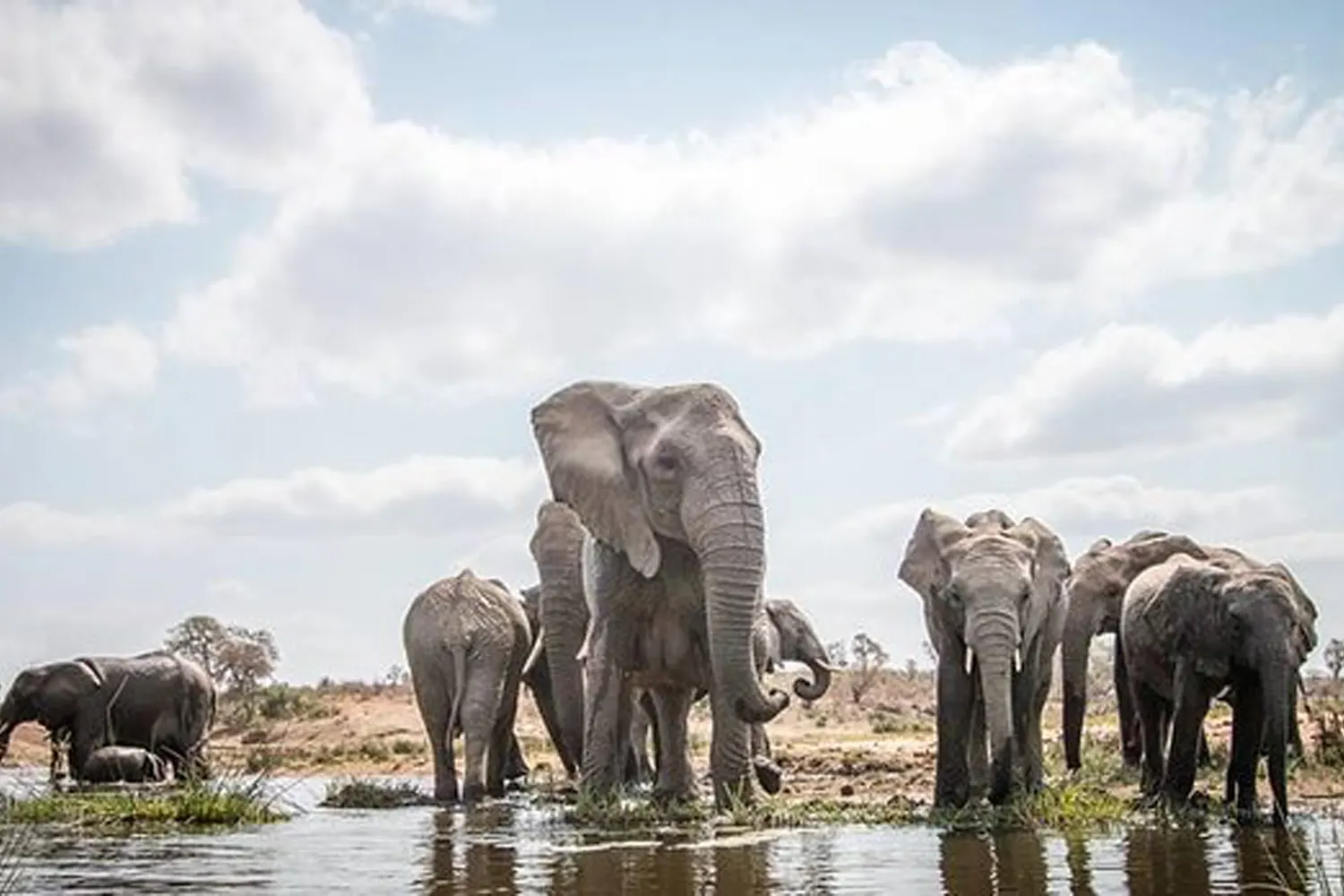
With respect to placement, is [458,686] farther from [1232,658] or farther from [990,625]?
[1232,658]

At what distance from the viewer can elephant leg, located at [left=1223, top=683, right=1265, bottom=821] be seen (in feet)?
45.4

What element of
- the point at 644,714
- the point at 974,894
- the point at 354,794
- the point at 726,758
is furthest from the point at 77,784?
the point at 974,894

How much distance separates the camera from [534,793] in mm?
20375

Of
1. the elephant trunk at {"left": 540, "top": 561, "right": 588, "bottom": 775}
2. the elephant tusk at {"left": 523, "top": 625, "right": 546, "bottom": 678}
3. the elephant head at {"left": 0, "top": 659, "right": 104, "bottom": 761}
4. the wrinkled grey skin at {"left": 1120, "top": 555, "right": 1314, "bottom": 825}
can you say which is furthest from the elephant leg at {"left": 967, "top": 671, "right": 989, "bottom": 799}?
→ the elephant head at {"left": 0, "top": 659, "right": 104, "bottom": 761}

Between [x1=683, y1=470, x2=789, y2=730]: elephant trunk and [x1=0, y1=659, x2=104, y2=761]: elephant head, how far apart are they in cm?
1529

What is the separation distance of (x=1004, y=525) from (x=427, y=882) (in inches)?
309

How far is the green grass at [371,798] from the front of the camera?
18703 mm

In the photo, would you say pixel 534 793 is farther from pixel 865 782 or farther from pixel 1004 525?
pixel 1004 525

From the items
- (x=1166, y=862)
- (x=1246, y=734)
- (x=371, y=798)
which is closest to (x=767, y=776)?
(x=371, y=798)

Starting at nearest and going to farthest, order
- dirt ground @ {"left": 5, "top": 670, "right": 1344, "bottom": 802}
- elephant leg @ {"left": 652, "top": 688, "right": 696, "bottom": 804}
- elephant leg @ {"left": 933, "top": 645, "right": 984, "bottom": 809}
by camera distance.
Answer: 1. elephant leg @ {"left": 933, "top": 645, "right": 984, "bottom": 809}
2. elephant leg @ {"left": 652, "top": 688, "right": 696, "bottom": 804}
3. dirt ground @ {"left": 5, "top": 670, "right": 1344, "bottom": 802}

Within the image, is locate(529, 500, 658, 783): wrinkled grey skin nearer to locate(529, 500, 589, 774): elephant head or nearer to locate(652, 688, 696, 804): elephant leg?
locate(529, 500, 589, 774): elephant head

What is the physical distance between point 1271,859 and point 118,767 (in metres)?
19.7

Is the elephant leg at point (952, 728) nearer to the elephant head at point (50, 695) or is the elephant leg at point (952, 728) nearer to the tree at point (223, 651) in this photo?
the elephant head at point (50, 695)

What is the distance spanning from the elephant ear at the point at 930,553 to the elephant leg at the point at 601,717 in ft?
9.59
